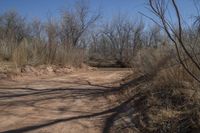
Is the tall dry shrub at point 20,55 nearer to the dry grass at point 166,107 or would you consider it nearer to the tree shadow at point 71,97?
the tree shadow at point 71,97

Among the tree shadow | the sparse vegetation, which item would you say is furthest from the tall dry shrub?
the tree shadow

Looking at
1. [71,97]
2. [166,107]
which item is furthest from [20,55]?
[166,107]

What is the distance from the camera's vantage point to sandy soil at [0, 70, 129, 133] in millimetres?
5719

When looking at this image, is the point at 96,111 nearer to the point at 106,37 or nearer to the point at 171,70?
the point at 171,70

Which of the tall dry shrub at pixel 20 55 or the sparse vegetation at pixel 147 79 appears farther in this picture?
the tall dry shrub at pixel 20 55

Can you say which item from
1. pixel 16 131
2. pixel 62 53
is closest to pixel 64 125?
pixel 16 131

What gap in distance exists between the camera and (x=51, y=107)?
7379 millimetres

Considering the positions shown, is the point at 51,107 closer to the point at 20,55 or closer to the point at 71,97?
the point at 71,97

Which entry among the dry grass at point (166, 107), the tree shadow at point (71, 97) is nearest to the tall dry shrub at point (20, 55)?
the tree shadow at point (71, 97)

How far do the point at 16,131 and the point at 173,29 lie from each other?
355 centimetres

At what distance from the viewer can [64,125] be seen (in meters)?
5.83

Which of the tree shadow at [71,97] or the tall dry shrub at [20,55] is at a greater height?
the tall dry shrub at [20,55]

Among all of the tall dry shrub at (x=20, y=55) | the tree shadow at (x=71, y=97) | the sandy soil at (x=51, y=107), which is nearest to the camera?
the sandy soil at (x=51, y=107)

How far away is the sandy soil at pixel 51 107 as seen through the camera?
572cm
